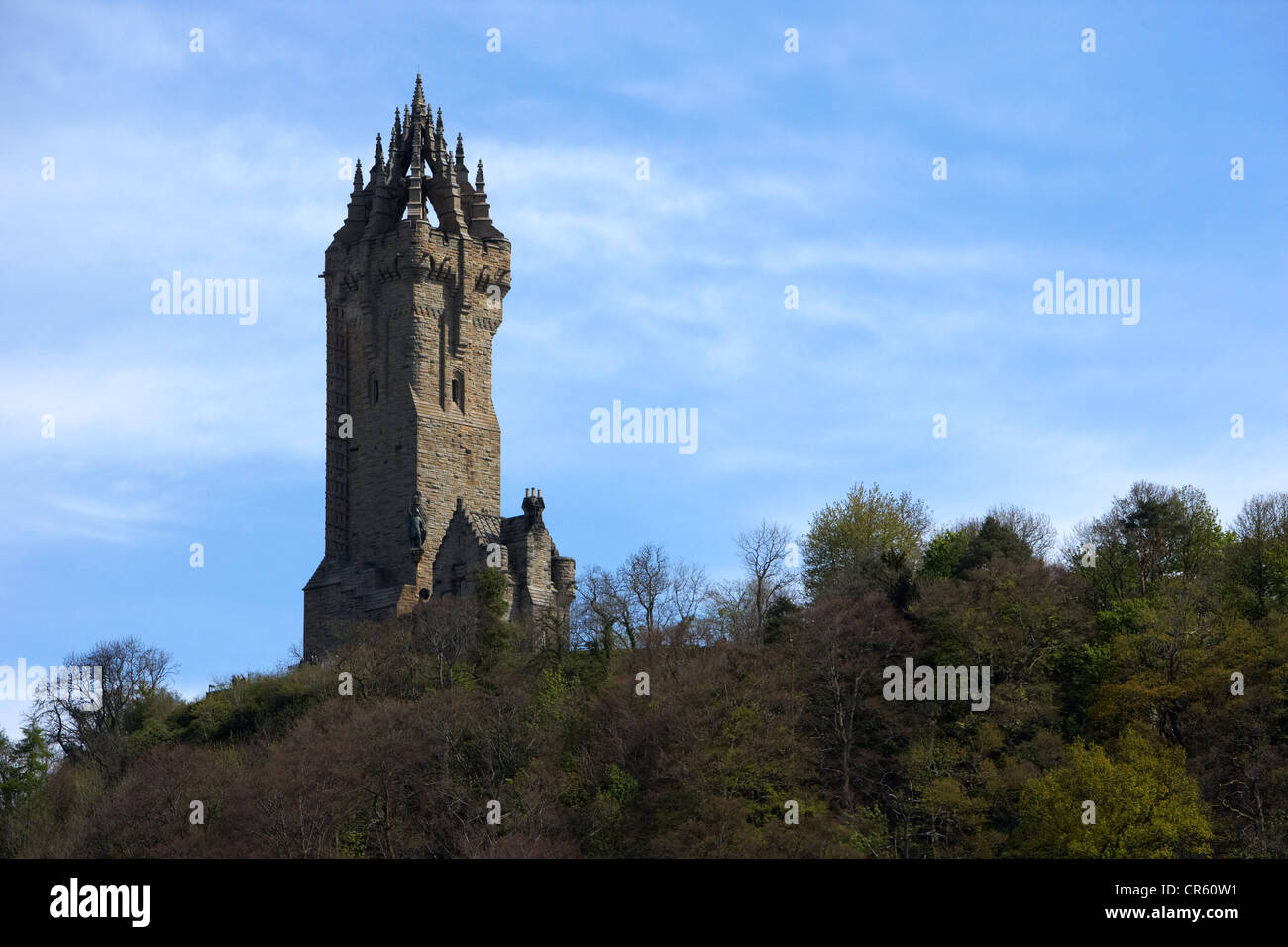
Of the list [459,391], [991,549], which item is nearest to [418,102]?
[459,391]

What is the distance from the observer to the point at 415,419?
321 feet

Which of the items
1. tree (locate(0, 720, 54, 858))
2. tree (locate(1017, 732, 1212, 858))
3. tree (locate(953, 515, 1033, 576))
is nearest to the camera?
tree (locate(1017, 732, 1212, 858))

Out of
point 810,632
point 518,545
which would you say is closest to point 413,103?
point 518,545

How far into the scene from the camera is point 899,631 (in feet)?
258

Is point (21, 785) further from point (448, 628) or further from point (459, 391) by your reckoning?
point (459, 391)

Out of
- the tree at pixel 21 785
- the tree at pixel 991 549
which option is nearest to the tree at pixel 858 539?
the tree at pixel 991 549

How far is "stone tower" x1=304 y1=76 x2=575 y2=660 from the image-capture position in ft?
315

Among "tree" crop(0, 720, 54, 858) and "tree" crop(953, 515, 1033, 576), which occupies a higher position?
"tree" crop(953, 515, 1033, 576)

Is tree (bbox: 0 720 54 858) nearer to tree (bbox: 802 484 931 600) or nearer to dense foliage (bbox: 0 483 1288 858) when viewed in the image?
dense foliage (bbox: 0 483 1288 858)

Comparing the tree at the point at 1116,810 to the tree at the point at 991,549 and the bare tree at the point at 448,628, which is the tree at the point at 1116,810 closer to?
the tree at the point at 991,549

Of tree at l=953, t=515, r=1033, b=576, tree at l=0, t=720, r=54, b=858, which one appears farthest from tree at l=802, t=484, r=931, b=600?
tree at l=0, t=720, r=54, b=858

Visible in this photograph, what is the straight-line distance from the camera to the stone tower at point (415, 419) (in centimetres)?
9594
